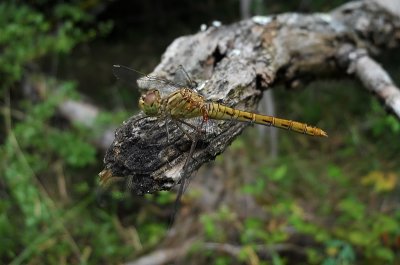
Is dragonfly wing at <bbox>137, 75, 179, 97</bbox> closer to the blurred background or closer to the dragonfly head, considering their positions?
the dragonfly head

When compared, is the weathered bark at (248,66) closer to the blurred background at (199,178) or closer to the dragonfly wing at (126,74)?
the dragonfly wing at (126,74)

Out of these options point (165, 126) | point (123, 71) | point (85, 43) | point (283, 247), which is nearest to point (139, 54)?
point (85, 43)

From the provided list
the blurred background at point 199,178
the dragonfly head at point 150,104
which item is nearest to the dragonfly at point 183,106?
the dragonfly head at point 150,104

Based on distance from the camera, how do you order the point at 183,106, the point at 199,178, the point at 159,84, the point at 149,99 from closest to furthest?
1. the point at 149,99
2. the point at 183,106
3. the point at 159,84
4. the point at 199,178

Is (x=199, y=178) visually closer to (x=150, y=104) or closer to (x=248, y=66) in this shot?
(x=248, y=66)

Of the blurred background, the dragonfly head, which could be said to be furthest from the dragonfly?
the blurred background

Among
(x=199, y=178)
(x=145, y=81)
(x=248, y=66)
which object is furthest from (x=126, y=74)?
(x=199, y=178)
